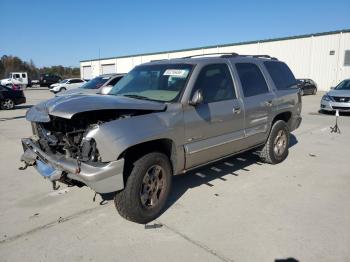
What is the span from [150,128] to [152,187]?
0.74 m

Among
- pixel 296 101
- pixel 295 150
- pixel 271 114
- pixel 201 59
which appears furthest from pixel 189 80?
pixel 295 150

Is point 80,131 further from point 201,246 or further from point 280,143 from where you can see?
point 280,143

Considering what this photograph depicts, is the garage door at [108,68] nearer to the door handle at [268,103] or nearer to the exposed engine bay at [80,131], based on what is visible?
the door handle at [268,103]

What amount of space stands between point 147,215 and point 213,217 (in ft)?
2.61

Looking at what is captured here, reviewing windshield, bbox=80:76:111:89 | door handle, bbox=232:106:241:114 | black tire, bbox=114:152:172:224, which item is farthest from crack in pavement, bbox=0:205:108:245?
windshield, bbox=80:76:111:89

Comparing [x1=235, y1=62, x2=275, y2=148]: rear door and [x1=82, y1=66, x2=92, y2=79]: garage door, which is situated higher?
[x1=82, y1=66, x2=92, y2=79]: garage door

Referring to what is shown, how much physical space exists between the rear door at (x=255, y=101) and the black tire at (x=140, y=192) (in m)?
1.86

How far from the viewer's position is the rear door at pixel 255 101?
530cm

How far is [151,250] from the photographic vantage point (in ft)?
11.1

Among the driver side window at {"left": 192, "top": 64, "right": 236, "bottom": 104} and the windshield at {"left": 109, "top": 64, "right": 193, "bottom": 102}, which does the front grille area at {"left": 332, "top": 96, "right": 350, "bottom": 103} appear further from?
the windshield at {"left": 109, "top": 64, "right": 193, "bottom": 102}

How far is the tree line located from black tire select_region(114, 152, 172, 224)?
65.3 meters

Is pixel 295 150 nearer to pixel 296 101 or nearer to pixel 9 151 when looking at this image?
pixel 296 101

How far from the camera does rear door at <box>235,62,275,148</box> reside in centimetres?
530

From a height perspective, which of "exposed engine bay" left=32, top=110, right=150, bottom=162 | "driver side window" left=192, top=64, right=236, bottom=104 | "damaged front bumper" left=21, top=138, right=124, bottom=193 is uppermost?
"driver side window" left=192, top=64, right=236, bottom=104
